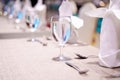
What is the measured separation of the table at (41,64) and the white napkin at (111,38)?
0.11 feet

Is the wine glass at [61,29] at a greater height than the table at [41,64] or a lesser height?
greater

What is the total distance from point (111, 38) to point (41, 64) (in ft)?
0.94

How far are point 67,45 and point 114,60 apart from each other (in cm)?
45

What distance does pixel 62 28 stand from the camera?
93 centimetres

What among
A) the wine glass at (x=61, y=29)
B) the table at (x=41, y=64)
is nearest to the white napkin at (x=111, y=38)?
the table at (x=41, y=64)

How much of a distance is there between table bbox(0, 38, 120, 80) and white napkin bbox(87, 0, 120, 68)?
34 millimetres

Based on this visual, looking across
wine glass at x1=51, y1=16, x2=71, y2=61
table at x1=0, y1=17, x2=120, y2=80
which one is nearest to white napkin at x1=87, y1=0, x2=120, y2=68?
table at x1=0, y1=17, x2=120, y2=80

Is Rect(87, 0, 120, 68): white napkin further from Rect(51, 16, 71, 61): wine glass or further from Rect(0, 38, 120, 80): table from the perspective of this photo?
Rect(51, 16, 71, 61): wine glass

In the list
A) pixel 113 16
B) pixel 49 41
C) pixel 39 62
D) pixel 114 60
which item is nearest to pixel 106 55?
pixel 114 60

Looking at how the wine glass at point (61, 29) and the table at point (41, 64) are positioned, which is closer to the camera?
the table at point (41, 64)

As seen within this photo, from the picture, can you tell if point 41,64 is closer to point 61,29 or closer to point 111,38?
point 61,29

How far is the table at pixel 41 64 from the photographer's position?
736mm

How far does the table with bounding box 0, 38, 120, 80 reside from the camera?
74 cm

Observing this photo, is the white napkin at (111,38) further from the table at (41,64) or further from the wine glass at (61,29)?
the wine glass at (61,29)
